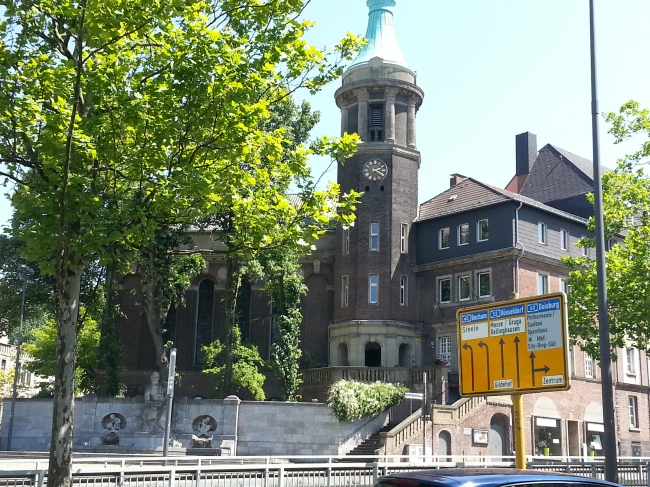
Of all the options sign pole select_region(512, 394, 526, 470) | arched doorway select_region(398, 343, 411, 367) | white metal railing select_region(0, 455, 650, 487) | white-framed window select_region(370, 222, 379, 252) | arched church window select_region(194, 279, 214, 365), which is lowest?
white metal railing select_region(0, 455, 650, 487)

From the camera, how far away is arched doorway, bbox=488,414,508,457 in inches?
1527

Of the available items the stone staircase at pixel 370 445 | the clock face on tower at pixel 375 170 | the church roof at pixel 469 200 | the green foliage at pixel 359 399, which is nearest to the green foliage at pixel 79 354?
the green foliage at pixel 359 399

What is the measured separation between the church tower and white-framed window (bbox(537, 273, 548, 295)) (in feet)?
23.0

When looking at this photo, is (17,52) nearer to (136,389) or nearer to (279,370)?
(279,370)

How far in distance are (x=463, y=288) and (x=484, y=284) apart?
1.48 metres

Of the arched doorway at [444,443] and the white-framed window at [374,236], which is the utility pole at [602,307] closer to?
the arched doorway at [444,443]

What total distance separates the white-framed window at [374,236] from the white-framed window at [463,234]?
15.2ft

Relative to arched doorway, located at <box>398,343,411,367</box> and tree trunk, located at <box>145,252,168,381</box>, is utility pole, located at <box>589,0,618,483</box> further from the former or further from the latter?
arched doorway, located at <box>398,343,411,367</box>

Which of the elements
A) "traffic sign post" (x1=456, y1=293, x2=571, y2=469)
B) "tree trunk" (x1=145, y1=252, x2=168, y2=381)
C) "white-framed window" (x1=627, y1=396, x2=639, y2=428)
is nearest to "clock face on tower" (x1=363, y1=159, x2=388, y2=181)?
"tree trunk" (x1=145, y1=252, x2=168, y2=381)

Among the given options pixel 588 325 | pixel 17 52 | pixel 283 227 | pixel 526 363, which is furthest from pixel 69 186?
pixel 588 325

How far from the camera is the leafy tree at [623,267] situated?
27.8m

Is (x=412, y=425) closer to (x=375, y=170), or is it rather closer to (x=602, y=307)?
(x=375, y=170)

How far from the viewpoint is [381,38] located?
49.7m

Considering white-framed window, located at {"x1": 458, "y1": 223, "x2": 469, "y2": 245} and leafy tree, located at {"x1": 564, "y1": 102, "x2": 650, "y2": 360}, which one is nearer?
leafy tree, located at {"x1": 564, "y1": 102, "x2": 650, "y2": 360}
